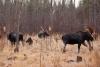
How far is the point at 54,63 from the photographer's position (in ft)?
29.0

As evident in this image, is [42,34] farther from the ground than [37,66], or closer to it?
closer to it

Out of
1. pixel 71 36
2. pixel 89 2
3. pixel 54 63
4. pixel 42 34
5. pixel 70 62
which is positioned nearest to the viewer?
pixel 54 63

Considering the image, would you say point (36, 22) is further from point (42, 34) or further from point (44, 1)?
point (44, 1)

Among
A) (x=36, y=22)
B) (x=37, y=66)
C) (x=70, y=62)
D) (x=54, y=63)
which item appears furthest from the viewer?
(x=36, y=22)

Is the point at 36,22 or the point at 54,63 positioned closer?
the point at 54,63

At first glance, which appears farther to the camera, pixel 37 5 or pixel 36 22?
pixel 37 5

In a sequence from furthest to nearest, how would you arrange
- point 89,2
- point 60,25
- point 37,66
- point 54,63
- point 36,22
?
point 36,22 → point 89,2 → point 60,25 → point 37,66 → point 54,63

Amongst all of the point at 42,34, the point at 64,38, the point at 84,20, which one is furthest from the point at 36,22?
the point at 64,38

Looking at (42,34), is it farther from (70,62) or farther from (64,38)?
(70,62)

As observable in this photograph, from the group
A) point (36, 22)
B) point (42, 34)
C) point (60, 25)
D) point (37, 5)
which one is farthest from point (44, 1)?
point (42, 34)

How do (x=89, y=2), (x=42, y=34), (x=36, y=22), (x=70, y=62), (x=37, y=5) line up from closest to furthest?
(x=70, y=62)
(x=42, y=34)
(x=89, y=2)
(x=36, y=22)
(x=37, y=5)

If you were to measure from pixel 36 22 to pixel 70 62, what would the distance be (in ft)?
94.0

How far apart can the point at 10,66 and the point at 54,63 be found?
2.15 m

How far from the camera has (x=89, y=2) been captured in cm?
3700
